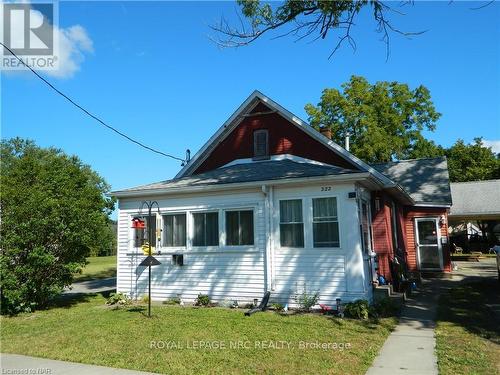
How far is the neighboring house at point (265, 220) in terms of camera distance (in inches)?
421

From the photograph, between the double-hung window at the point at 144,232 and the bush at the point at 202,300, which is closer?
the bush at the point at 202,300

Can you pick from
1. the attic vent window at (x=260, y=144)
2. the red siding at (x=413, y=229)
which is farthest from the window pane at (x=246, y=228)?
the red siding at (x=413, y=229)

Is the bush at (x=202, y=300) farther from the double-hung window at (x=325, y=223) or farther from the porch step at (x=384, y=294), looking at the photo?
the porch step at (x=384, y=294)

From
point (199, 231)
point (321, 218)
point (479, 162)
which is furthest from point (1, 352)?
point (479, 162)

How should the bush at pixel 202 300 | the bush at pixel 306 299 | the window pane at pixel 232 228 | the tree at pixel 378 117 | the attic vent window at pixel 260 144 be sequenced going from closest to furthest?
the bush at pixel 306 299 → the bush at pixel 202 300 → the window pane at pixel 232 228 → the attic vent window at pixel 260 144 → the tree at pixel 378 117

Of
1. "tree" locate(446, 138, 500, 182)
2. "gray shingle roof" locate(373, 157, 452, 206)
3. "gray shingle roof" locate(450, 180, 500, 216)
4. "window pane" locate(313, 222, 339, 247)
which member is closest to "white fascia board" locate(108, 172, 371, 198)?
"window pane" locate(313, 222, 339, 247)

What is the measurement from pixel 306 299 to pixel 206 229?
355 cm

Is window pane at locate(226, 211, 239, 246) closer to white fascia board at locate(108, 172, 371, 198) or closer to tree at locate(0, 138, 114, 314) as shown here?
white fascia board at locate(108, 172, 371, 198)

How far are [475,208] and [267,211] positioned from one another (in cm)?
2251

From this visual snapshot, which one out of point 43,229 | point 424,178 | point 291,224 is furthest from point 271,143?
point 424,178

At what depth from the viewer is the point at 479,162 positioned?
1935 inches

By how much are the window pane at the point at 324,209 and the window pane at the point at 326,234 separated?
0.15m

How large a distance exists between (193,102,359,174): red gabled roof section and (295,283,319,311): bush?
4640 millimetres

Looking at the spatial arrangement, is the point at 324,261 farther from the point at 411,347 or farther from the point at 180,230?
the point at 180,230
